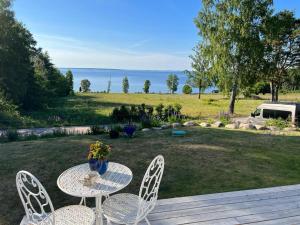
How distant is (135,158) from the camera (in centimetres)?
662

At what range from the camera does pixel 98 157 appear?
125 inches

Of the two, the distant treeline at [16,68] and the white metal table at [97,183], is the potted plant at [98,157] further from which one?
the distant treeline at [16,68]

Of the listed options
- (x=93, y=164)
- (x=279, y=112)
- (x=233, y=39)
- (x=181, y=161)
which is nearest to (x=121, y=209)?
(x=93, y=164)

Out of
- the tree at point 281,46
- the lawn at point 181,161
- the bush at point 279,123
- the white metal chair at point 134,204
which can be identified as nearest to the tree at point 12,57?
the lawn at point 181,161

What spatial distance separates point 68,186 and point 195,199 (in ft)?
6.87

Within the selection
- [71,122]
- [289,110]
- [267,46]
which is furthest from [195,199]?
[267,46]

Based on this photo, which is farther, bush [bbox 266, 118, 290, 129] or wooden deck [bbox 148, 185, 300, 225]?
bush [bbox 266, 118, 290, 129]

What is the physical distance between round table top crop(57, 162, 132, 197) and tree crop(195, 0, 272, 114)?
53.6ft

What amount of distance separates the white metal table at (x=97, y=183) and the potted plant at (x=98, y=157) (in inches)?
4.5

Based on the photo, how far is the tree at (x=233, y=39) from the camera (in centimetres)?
1753

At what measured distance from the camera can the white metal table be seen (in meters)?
2.89

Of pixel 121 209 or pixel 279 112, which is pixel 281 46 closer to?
pixel 279 112

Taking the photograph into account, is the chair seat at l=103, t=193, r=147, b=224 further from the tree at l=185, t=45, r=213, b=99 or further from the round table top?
the tree at l=185, t=45, r=213, b=99

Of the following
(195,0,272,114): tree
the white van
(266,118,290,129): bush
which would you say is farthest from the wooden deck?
(195,0,272,114): tree
